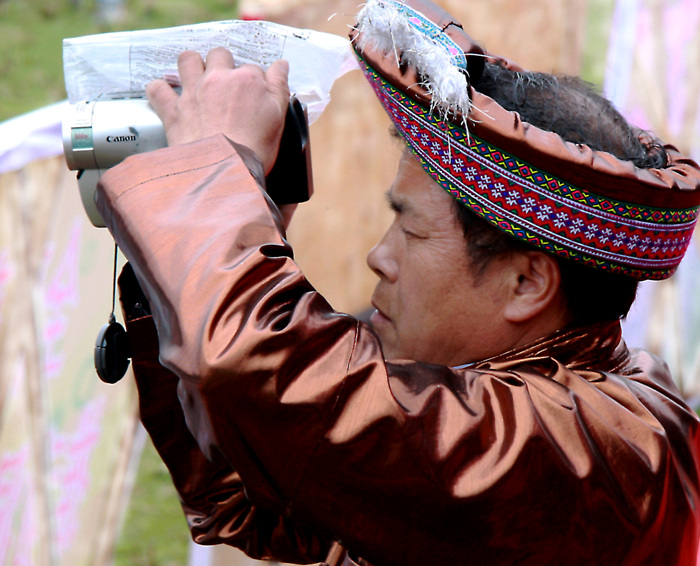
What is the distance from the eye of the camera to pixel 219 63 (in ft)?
4.24

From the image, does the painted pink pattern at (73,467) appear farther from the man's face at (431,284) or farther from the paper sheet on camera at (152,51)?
the man's face at (431,284)

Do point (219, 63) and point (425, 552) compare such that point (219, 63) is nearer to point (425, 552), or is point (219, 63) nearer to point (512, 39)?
point (425, 552)

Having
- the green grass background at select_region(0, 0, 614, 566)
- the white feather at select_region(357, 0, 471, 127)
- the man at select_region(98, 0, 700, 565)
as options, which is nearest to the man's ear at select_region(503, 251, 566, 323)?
the man at select_region(98, 0, 700, 565)

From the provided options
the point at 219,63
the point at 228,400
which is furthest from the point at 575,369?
the point at 219,63

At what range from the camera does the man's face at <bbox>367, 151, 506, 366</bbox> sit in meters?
1.34

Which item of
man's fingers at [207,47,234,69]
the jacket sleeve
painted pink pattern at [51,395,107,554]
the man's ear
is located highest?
man's fingers at [207,47,234,69]

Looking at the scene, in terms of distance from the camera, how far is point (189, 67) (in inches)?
51.3

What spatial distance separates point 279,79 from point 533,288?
51 centimetres

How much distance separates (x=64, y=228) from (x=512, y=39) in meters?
2.02

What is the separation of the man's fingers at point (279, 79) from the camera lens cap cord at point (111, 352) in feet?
1.26

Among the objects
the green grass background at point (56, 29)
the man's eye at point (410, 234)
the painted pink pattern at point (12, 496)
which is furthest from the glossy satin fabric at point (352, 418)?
the green grass background at point (56, 29)

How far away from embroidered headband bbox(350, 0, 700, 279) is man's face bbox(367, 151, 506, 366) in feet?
0.25

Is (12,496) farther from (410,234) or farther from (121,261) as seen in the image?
(410,234)

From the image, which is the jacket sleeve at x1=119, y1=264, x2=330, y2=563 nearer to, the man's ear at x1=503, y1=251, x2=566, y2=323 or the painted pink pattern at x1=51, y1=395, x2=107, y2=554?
the man's ear at x1=503, y1=251, x2=566, y2=323
